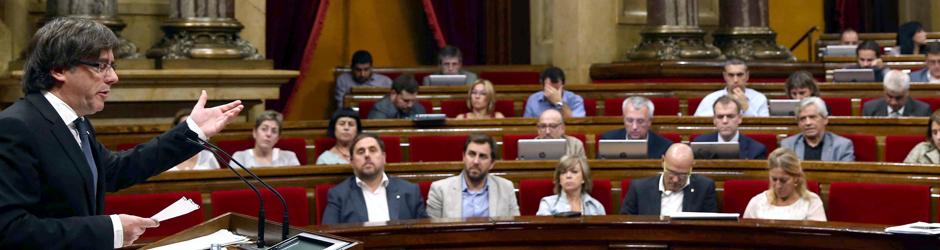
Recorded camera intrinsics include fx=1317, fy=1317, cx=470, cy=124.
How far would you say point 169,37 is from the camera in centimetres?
691

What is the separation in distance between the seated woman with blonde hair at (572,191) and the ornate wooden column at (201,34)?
8.70ft

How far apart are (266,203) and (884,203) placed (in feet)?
7.09

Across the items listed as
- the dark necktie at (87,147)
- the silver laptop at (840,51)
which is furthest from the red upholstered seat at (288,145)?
the silver laptop at (840,51)

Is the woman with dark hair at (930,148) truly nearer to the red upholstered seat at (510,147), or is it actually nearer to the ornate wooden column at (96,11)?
the red upholstered seat at (510,147)

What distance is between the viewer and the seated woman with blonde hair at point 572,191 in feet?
15.6

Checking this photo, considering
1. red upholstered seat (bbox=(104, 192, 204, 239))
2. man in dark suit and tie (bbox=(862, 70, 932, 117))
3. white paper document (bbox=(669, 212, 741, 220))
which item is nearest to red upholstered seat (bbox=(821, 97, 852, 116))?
man in dark suit and tie (bbox=(862, 70, 932, 117))

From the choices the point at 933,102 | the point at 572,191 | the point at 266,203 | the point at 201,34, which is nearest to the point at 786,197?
the point at 572,191

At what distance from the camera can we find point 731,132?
5.84m

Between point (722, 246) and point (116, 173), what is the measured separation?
1.86 m

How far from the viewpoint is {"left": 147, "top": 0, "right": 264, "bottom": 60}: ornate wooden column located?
680 centimetres

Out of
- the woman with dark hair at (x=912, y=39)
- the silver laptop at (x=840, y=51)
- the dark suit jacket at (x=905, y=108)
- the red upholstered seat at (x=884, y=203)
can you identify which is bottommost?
the red upholstered seat at (x=884, y=203)

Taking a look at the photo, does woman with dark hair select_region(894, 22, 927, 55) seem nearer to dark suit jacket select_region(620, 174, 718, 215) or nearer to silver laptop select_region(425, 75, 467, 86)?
silver laptop select_region(425, 75, 467, 86)

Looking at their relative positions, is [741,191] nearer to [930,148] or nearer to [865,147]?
[930,148]

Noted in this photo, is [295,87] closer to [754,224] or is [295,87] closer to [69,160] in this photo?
[754,224]
